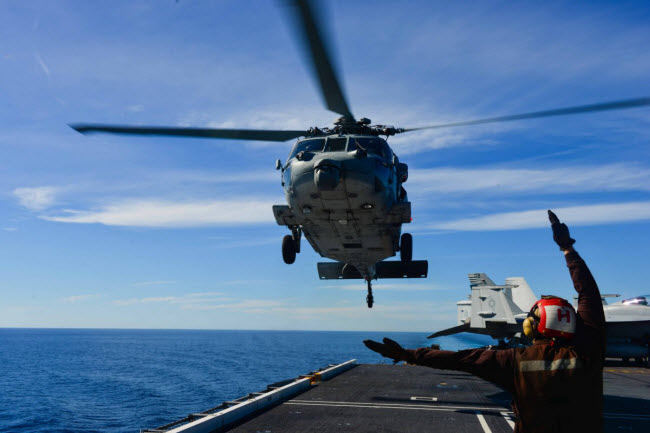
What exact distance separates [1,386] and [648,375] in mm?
71758

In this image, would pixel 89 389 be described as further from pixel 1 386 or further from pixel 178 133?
pixel 178 133

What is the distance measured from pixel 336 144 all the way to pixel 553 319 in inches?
417

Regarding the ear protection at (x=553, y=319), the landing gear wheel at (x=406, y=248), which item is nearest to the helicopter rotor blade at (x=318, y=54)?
the ear protection at (x=553, y=319)

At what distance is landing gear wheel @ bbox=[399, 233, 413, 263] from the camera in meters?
17.9

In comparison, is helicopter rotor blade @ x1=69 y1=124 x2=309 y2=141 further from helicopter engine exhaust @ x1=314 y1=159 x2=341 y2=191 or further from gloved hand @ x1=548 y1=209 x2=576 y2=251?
gloved hand @ x1=548 y1=209 x2=576 y2=251

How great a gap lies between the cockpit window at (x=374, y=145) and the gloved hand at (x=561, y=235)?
9.61 meters

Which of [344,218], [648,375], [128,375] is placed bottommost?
[128,375]

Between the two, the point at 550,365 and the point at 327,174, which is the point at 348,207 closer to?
the point at 327,174

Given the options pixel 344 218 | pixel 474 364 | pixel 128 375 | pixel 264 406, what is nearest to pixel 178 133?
pixel 344 218

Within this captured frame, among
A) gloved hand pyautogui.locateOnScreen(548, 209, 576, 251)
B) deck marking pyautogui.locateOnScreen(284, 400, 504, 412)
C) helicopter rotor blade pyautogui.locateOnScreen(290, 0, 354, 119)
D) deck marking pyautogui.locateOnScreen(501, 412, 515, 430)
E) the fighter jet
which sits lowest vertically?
deck marking pyautogui.locateOnScreen(284, 400, 504, 412)

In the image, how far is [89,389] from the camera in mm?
59062

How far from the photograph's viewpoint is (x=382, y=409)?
13.6m

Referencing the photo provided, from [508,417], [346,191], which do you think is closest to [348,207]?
[346,191]

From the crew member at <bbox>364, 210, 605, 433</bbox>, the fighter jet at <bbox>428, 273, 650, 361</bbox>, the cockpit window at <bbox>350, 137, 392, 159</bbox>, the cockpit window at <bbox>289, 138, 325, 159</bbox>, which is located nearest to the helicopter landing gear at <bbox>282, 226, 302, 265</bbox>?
the cockpit window at <bbox>289, 138, 325, 159</bbox>
